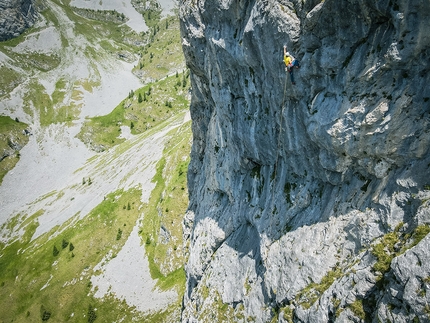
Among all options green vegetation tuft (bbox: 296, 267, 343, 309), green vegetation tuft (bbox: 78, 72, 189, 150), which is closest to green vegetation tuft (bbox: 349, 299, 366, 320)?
Answer: green vegetation tuft (bbox: 296, 267, 343, 309)

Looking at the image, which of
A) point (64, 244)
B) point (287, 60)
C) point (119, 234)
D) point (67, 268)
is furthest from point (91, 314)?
point (287, 60)

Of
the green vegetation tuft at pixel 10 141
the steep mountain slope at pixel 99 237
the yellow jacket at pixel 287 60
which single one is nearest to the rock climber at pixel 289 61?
the yellow jacket at pixel 287 60

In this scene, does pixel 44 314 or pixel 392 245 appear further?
pixel 44 314

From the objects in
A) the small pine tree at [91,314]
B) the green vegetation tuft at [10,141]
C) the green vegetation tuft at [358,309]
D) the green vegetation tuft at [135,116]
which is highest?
the green vegetation tuft at [10,141]

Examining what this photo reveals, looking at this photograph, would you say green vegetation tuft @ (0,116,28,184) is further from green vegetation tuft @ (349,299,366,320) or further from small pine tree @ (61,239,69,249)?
green vegetation tuft @ (349,299,366,320)

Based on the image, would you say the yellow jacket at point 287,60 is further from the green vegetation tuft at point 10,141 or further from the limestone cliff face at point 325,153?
the green vegetation tuft at point 10,141

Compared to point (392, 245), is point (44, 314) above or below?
below

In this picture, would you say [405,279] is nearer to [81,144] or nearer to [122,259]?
[122,259]

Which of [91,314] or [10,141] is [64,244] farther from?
[10,141]

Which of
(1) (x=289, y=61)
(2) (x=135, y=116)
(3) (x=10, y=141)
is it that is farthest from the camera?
(2) (x=135, y=116)
